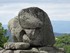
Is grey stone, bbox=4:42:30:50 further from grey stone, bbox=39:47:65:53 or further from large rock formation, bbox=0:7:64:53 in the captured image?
grey stone, bbox=39:47:65:53

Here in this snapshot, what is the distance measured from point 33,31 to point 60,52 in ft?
6.37

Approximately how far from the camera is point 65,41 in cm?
9256

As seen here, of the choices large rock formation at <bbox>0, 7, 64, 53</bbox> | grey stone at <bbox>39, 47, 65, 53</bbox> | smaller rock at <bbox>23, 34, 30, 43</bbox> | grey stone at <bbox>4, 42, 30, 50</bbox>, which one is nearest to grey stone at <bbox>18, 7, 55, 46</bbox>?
large rock formation at <bbox>0, 7, 64, 53</bbox>

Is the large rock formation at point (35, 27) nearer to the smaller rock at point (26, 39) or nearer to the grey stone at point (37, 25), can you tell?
the grey stone at point (37, 25)

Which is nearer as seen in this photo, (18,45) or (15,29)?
(18,45)

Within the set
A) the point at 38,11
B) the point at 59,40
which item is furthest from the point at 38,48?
the point at 59,40

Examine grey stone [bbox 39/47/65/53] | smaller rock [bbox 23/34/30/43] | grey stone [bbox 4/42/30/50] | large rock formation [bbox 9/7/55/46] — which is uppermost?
large rock formation [bbox 9/7/55/46]

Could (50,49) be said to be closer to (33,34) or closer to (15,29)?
(33,34)

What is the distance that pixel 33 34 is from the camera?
23.0 meters

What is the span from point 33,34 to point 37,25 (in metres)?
0.55

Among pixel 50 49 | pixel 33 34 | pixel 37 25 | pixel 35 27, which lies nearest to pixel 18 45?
pixel 33 34

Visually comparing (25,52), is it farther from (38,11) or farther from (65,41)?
(65,41)

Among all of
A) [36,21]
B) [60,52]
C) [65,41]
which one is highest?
[36,21]

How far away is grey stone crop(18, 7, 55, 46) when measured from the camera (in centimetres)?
2302
